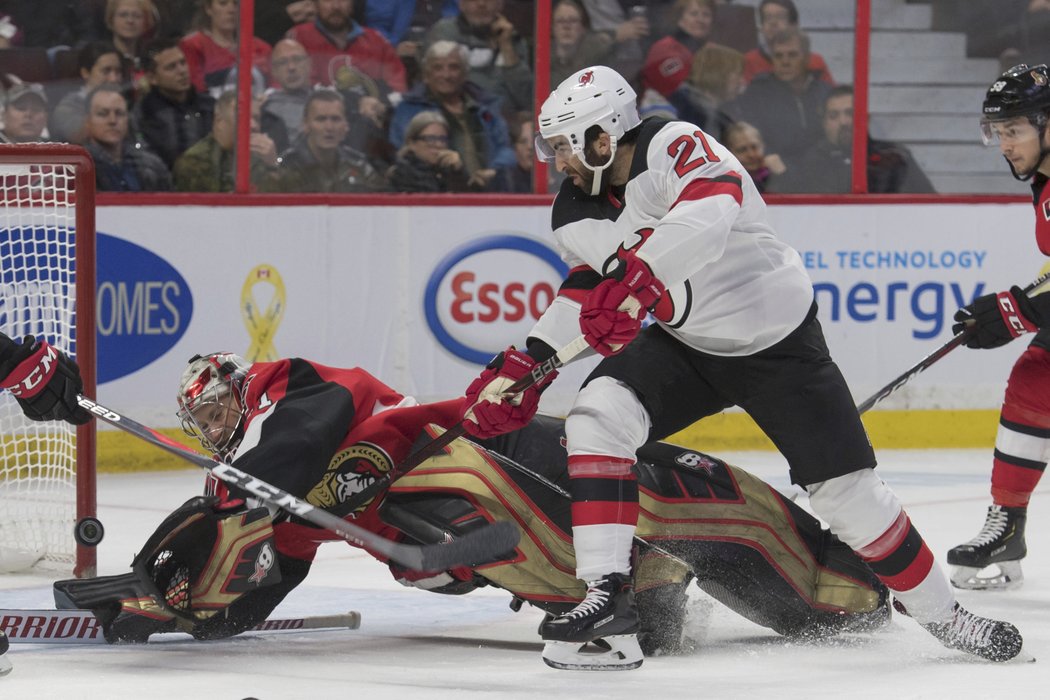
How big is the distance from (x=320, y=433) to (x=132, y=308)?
8.55 feet

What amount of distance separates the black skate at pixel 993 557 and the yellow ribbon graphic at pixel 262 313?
2.47m

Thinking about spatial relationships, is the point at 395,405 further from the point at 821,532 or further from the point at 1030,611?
the point at 1030,611

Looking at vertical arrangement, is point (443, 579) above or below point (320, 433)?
below

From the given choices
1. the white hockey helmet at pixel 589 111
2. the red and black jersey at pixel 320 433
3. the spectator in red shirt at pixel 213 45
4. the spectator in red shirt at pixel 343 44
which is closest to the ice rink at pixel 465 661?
the red and black jersey at pixel 320 433

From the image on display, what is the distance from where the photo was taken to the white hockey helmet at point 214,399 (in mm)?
3107

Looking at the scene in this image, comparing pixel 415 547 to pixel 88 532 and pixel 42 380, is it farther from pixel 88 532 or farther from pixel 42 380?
pixel 88 532

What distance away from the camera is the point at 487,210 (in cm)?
591

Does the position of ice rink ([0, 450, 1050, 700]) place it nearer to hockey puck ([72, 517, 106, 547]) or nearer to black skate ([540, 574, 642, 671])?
black skate ([540, 574, 642, 671])

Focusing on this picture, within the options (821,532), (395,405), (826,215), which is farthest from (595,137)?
(826,215)

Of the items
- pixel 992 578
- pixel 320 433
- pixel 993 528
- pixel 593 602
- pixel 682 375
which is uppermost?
pixel 682 375

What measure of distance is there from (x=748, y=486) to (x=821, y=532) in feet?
0.58

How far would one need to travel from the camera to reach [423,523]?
125 inches

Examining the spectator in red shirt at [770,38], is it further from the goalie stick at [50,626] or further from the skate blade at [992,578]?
the goalie stick at [50,626]

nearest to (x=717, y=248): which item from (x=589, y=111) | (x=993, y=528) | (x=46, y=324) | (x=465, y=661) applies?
(x=589, y=111)
